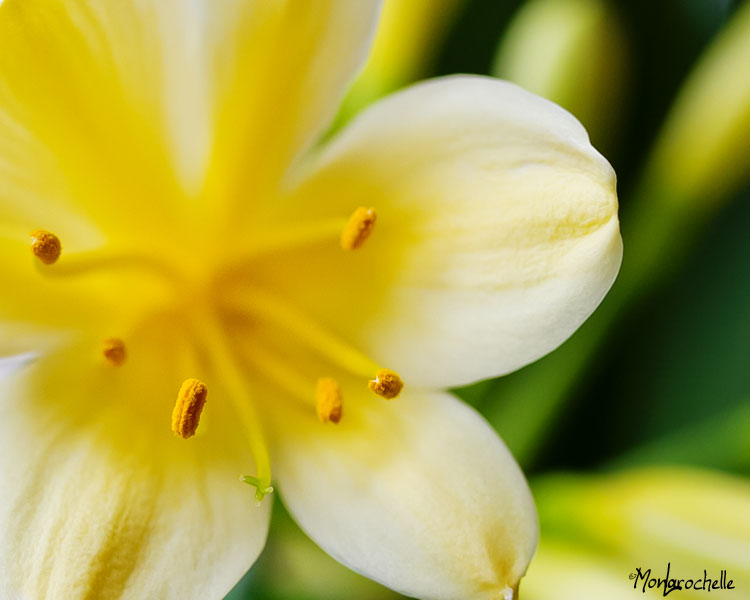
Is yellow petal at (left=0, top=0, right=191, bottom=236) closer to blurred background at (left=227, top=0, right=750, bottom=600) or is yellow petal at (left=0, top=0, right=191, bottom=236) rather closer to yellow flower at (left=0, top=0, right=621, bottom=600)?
yellow flower at (left=0, top=0, right=621, bottom=600)

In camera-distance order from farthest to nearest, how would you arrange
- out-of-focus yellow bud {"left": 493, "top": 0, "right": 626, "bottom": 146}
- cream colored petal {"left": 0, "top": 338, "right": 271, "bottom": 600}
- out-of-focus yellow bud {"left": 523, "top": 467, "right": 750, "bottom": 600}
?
1. out-of-focus yellow bud {"left": 493, "top": 0, "right": 626, "bottom": 146}
2. out-of-focus yellow bud {"left": 523, "top": 467, "right": 750, "bottom": 600}
3. cream colored petal {"left": 0, "top": 338, "right": 271, "bottom": 600}

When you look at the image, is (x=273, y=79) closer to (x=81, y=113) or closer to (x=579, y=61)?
(x=81, y=113)

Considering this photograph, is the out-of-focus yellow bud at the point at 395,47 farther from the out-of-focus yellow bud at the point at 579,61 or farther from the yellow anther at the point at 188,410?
the yellow anther at the point at 188,410

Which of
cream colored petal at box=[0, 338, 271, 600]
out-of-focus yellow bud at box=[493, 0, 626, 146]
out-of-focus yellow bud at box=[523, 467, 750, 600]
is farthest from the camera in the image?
out-of-focus yellow bud at box=[493, 0, 626, 146]

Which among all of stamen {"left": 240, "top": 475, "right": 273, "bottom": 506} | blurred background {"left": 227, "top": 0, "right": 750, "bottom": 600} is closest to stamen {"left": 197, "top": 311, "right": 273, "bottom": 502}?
stamen {"left": 240, "top": 475, "right": 273, "bottom": 506}

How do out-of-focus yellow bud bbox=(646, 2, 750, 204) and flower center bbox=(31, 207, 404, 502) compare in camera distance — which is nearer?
flower center bbox=(31, 207, 404, 502)

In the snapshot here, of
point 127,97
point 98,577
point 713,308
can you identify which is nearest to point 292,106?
point 127,97

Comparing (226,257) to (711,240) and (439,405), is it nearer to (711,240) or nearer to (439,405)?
(439,405)
